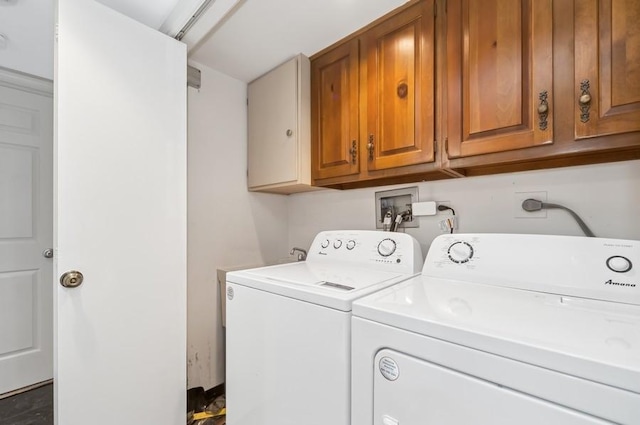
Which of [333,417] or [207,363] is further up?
[333,417]

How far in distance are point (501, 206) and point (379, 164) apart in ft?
1.85

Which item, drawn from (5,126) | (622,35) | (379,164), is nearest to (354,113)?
(379,164)

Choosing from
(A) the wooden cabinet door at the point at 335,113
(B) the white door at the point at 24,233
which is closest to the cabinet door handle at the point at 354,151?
(A) the wooden cabinet door at the point at 335,113

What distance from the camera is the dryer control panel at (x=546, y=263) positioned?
0.79 m

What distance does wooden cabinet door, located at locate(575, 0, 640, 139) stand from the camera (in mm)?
776

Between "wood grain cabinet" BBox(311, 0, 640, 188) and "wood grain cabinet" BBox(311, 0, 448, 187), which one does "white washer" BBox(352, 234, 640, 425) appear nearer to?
"wood grain cabinet" BBox(311, 0, 640, 188)

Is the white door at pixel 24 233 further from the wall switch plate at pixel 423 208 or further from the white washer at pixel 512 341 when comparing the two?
the wall switch plate at pixel 423 208

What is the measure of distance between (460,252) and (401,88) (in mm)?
757

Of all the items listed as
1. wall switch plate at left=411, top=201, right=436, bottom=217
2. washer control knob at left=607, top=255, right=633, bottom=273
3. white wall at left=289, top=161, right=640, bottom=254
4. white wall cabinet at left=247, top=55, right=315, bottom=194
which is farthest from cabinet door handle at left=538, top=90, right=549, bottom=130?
white wall cabinet at left=247, top=55, right=315, bottom=194

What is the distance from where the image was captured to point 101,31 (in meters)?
1.16

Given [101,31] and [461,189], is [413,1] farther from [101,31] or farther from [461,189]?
[101,31]

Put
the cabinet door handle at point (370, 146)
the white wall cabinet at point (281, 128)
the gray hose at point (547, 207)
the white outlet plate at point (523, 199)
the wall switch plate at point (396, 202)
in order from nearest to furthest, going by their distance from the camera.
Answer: the gray hose at point (547, 207)
the white outlet plate at point (523, 199)
the cabinet door handle at point (370, 146)
the wall switch plate at point (396, 202)
the white wall cabinet at point (281, 128)

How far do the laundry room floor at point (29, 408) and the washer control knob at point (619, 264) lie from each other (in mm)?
2795

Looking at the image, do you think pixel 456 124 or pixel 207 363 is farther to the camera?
pixel 207 363
